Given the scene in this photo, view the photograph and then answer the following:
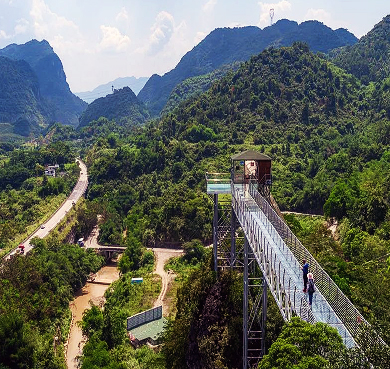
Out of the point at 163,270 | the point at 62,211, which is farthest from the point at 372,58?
the point at 163,270

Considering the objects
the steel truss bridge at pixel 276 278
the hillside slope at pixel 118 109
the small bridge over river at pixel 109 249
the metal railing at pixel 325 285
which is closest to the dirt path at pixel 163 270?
the small bridge over river at pixel 109 249

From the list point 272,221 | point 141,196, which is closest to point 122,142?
point 141,196

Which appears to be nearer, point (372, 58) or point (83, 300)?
point (83, 300)

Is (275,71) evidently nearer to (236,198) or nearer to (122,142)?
(122,142)

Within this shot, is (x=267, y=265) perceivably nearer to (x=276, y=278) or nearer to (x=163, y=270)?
(x=276, y=278)

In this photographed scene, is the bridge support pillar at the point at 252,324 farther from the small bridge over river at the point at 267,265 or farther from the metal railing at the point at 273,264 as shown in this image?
the metal railing at the point at 273,264
